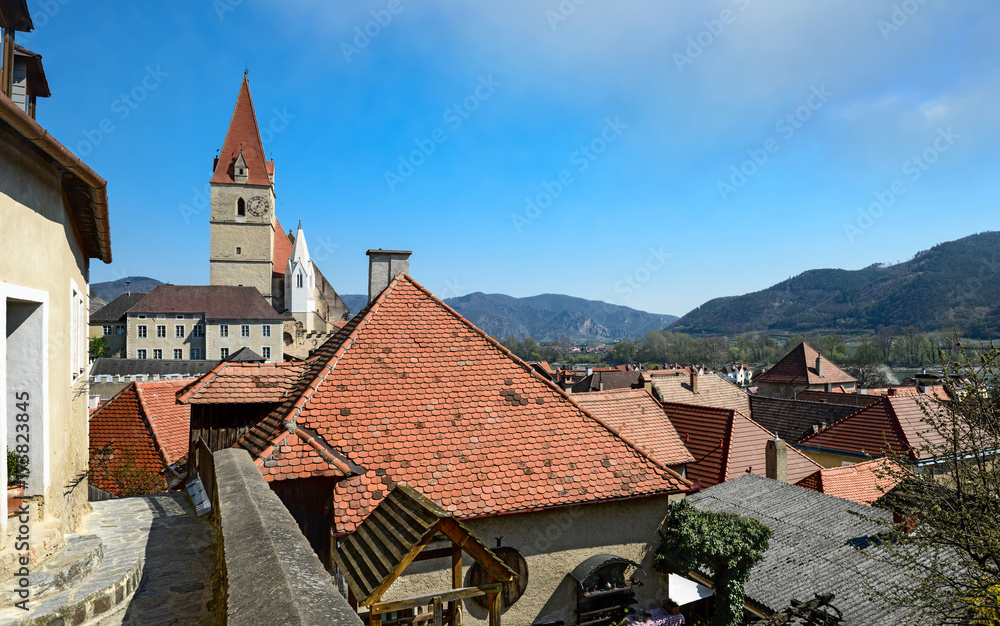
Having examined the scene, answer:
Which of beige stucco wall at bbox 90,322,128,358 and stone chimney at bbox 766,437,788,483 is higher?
beige stucco wall at bbox 90,322,128,358

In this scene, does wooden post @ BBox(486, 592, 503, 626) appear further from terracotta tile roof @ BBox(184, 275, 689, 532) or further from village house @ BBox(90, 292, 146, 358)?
village house @ BBox(90, 292, 146, 358)

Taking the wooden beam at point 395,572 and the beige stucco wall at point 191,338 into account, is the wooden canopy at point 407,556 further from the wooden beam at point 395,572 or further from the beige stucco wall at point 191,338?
the beige stucco wall at point 191,338

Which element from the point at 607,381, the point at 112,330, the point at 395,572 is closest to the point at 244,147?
the point at 112,330

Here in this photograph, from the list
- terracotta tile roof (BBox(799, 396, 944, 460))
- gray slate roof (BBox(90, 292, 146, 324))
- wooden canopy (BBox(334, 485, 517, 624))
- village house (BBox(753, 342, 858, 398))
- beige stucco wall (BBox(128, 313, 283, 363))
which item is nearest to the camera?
wooden canopy (BBox(334, 485, 517, 624))

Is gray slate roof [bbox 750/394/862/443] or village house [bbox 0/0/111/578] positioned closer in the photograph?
village house [bbox 0/0/111/578]

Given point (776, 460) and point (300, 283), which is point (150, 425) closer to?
point (776, 460)

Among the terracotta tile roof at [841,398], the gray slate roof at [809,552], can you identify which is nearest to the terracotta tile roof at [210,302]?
the terracotta tile roof at [841,398]

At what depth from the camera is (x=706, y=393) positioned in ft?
101

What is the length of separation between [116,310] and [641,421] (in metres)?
69.9

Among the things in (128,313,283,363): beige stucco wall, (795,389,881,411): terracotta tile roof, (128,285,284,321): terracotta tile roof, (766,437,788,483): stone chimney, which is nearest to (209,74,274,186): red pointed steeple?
(128,285,284,321): terracotta tile roof

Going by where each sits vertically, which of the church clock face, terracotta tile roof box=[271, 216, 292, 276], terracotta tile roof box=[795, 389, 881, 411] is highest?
the church clock face

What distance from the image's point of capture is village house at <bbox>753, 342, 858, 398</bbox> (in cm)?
5181

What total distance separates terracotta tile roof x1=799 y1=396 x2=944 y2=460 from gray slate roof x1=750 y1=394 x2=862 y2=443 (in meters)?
3.01

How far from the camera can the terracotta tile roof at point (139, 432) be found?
15445 mm
